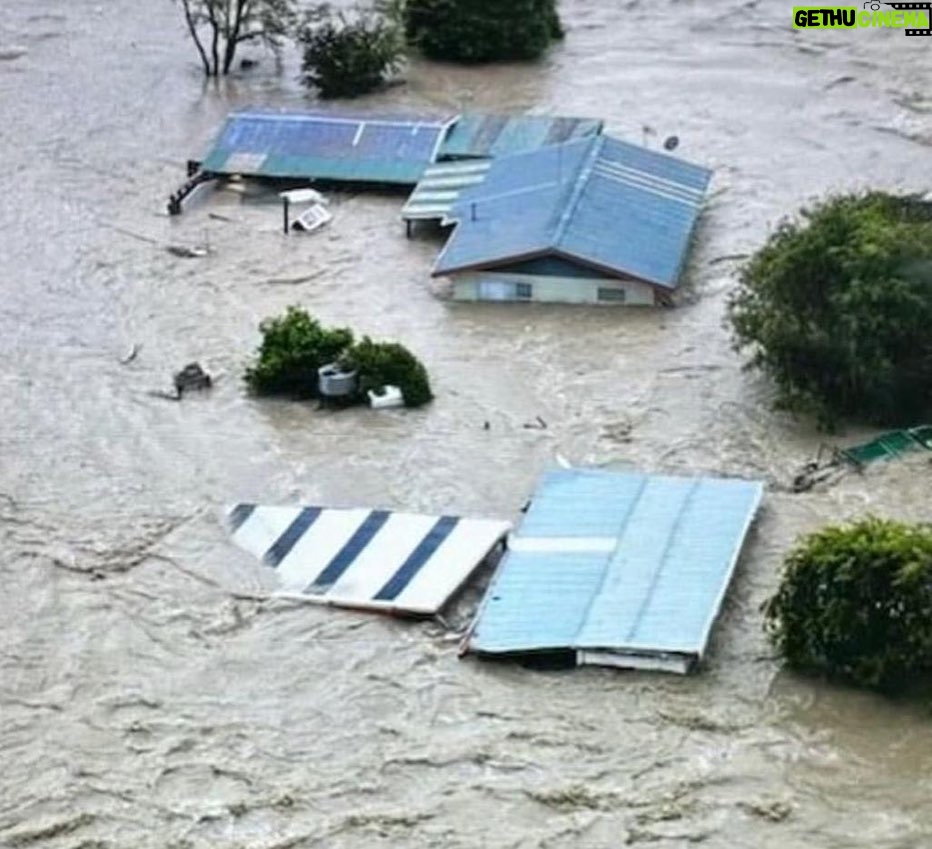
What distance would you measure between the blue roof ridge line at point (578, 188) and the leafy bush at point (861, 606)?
348 inches

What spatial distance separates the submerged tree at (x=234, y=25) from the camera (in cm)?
3619

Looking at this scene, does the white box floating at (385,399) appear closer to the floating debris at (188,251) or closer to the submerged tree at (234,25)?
the floating debris at (188,251)

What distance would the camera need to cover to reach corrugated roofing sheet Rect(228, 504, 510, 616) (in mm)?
19562

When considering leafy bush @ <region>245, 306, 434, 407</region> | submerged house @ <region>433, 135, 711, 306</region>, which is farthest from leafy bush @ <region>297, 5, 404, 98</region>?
leafy bush @ <region>245, 306, 434, 407</region>

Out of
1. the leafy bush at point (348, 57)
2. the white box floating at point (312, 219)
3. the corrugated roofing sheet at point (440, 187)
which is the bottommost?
the white box floating at point (312, 219)

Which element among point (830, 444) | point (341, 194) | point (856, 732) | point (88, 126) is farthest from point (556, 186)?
point (856, 732)

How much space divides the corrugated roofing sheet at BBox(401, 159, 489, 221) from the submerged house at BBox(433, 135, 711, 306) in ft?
0.90

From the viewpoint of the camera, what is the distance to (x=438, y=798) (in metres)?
17.1

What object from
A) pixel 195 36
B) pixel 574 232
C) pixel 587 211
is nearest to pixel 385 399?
pixel 574 232

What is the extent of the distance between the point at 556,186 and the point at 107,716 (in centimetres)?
1191

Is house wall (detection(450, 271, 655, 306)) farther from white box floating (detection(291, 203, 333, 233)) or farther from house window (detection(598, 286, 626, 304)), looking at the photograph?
white box floating (detection(291, 203, 333, 233))

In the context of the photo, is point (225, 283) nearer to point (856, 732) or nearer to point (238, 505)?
point (238, 505)

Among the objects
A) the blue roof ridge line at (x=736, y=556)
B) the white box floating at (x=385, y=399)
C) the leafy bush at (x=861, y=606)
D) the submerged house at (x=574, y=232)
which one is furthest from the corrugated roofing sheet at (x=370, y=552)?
the submerged house at (x=574, y=232)

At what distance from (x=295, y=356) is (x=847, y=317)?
20.2 feet
